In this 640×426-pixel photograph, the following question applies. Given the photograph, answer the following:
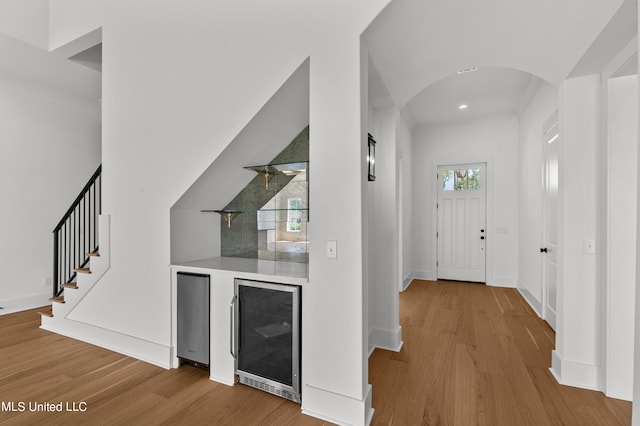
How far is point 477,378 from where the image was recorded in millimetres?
2471

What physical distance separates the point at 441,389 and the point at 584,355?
112 cm

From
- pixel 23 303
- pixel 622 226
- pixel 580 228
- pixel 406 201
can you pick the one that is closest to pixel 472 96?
pixel 406 201

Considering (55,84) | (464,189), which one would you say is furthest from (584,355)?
(55,84)

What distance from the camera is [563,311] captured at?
239 centimetres

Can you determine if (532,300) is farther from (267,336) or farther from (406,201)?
(267,336)

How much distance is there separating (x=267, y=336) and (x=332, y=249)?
2.93ft

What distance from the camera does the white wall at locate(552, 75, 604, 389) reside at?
2285mm

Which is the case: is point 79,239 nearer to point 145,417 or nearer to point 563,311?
point 145,417

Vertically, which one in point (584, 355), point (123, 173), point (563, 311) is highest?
point (123, 173)

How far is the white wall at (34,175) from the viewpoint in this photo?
4137 mm

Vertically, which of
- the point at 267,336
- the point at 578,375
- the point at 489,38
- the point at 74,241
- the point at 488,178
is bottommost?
the point at 578,375

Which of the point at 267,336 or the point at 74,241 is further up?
the point at 74,241

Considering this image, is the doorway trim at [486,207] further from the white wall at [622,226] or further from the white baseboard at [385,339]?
the white wall at [622,226]

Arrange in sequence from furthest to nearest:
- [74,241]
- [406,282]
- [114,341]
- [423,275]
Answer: [423,275] < [406,282] < [74,241] < [114,341]
